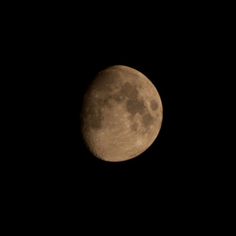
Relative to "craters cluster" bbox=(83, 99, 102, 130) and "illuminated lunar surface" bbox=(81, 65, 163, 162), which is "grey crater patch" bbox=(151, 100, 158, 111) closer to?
"illuminated lunar surface" bbox=(81, 65, 163, 162)

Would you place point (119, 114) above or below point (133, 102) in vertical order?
below

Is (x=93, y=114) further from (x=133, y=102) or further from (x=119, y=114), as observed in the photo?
(x=133, y=102)

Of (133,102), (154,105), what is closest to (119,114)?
(133,102)

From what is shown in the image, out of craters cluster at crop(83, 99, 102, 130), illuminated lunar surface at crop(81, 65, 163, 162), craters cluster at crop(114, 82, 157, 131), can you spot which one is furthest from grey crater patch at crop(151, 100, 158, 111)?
craters cluster at crop(83, 99, 102, 130)

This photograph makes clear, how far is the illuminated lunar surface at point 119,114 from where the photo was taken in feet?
14.9

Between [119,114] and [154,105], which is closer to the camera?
[119,114]

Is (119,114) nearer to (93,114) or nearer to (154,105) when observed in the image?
(93,114)

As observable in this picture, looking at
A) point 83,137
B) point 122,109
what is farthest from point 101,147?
point 122,109

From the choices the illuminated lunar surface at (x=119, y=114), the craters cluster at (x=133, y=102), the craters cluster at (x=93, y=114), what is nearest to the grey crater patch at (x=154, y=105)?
the illuminated lunar surface at (x=119, y=114)

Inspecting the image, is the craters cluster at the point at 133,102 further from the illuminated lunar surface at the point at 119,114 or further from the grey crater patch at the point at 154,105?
the grey crater patch at the point at 154,105

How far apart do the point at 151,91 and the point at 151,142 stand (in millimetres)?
720

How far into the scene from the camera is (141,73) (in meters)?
5.06

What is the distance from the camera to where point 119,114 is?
452 centimetres

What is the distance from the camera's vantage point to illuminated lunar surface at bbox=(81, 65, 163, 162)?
4.55 metres
